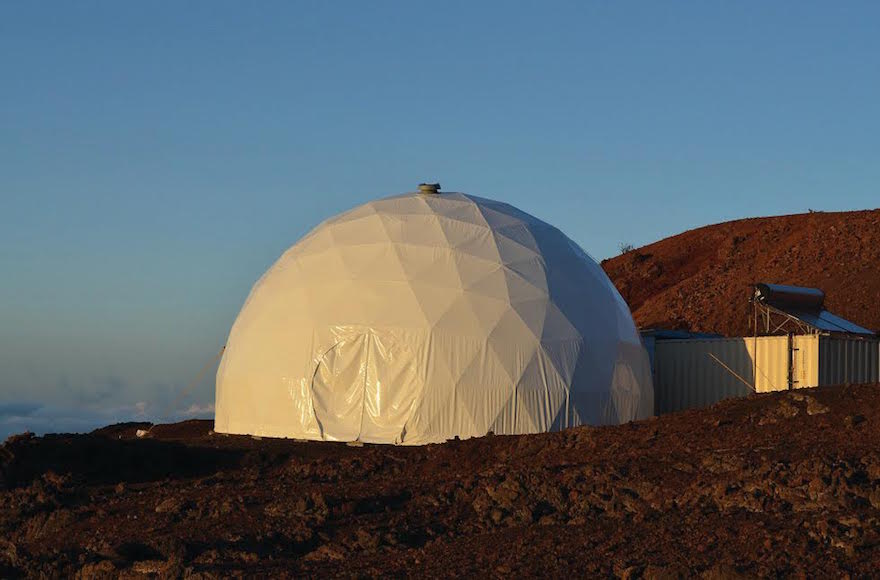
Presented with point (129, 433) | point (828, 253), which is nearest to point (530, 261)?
point (129, 433)

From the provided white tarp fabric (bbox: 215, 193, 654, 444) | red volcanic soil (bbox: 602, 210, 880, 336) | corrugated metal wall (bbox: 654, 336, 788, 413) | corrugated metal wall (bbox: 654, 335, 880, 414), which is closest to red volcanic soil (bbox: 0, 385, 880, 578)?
white tarp fabric (bbox: 215, 193, 654, 444)

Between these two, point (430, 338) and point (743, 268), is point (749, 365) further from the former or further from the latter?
point (743, 268)

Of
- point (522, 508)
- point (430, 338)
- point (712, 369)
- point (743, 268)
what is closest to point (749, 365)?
point (712, 369)

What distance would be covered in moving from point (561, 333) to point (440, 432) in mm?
3274

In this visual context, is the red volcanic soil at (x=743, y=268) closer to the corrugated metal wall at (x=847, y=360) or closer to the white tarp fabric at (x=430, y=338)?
the corrugated metal wall at (x=847, y=360)

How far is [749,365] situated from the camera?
88.8 feet

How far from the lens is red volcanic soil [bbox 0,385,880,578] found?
1112 centimetres

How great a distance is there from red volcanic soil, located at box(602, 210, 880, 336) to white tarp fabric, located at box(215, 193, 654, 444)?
58.9 feet

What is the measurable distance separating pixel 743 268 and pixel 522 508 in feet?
132

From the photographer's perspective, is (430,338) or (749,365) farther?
(749,365)

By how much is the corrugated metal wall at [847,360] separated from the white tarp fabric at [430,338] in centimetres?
380

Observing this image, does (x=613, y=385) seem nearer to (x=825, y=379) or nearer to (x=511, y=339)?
(x=511, y=339)

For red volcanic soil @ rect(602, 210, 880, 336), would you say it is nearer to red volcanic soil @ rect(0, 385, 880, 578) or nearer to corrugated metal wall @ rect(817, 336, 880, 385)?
corrugated metal wall @ rect(817, 336, 880, 385)

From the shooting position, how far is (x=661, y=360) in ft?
93.7
